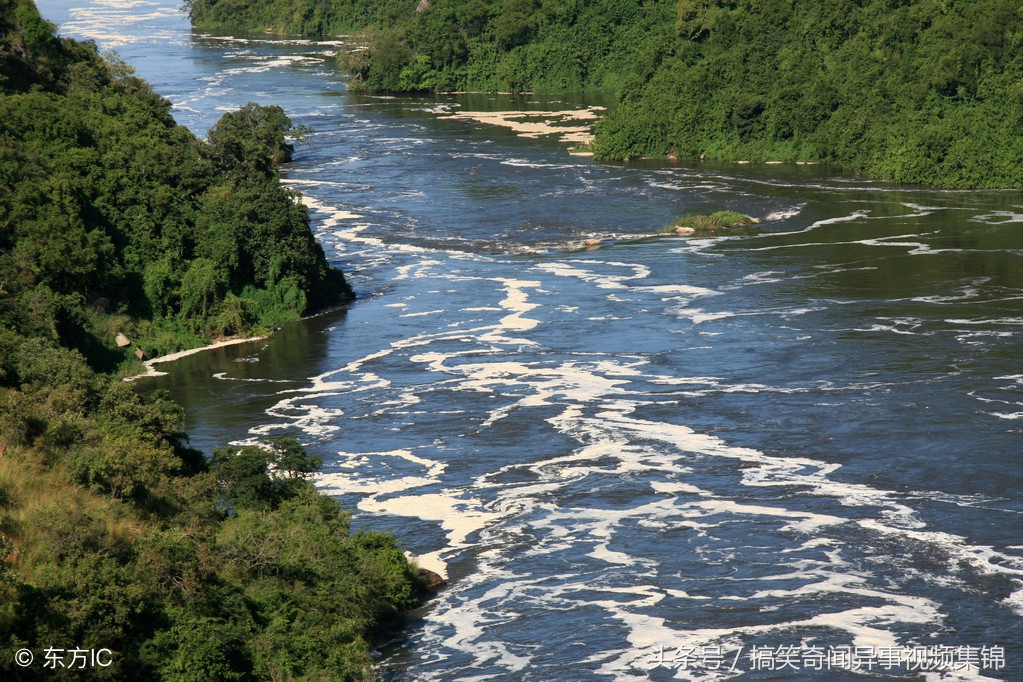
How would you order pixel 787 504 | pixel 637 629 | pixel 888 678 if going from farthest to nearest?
pixel 787 504 → pixel 637 629 → pixel 888 678

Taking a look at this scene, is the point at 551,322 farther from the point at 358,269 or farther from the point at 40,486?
the point at 40,486

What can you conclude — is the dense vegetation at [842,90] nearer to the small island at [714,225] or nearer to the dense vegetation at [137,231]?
the small island at [714,225]

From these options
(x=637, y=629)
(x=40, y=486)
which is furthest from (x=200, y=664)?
(x=637, y=629)

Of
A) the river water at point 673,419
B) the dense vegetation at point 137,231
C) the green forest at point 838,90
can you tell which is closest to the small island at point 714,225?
the river water at point 673,419

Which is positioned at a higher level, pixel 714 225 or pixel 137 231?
pixel 137 231

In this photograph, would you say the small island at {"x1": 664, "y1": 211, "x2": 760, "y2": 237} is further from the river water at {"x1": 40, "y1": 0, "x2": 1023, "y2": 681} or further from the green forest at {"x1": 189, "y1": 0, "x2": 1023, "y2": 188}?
the green forest at {"x1": 189, "y1": 0, "x2": 1023, "y2": 188}

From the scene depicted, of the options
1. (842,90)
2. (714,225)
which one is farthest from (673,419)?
(842,90)

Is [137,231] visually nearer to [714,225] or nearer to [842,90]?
[714,225]
